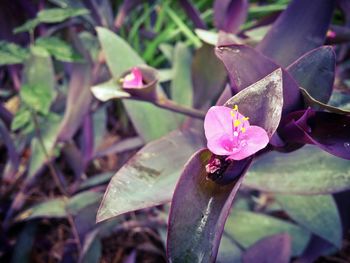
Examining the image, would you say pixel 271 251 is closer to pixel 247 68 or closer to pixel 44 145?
pixel 247 68

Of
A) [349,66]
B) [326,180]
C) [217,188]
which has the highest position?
[217,188]

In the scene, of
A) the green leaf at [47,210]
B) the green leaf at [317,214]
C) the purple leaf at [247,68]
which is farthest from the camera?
the green leaf at [47,210]

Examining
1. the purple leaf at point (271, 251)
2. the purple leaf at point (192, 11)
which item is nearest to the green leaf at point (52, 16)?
the purple leaf at point (192, 11)

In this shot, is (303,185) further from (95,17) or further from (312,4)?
(95,17)

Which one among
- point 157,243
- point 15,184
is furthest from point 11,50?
point 157,243

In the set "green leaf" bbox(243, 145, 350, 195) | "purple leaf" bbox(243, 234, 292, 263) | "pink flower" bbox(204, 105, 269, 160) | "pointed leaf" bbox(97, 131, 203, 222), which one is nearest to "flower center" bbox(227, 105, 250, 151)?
"pink flower" bbox(204, 105, 269, 160)

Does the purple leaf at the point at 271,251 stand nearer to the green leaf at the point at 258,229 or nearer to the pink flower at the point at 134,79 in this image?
the green leaf at the point at 258,229
